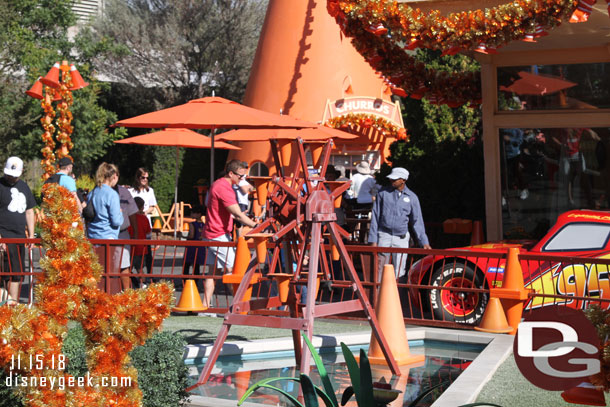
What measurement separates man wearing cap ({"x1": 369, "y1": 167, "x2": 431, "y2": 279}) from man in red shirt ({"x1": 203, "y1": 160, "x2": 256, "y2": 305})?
1507 millimetres

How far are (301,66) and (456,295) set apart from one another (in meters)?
12.7

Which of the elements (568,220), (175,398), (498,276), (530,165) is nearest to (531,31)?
(568,220)

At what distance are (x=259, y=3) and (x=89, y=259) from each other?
1215 inches

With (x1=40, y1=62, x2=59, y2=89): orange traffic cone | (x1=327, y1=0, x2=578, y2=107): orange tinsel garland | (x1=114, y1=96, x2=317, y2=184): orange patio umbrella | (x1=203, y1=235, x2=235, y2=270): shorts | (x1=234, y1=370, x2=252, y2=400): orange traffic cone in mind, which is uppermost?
(x1=40, y1=62, x2=59, y2=89): orange traffic cone

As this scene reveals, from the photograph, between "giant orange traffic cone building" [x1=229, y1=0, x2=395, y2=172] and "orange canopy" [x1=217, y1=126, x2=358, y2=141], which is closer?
"orange canopy" [x1=217, y1=126, x2=358, y2=141]

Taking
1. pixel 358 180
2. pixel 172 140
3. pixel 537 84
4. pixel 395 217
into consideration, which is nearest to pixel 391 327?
pixel 395 217

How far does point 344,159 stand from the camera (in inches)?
886

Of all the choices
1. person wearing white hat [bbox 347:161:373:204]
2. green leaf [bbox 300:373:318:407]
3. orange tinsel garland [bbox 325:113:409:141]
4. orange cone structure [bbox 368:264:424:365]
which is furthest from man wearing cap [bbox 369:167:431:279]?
orange tinsel garland [bbox 325:113:409:141]

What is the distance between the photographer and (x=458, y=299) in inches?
386

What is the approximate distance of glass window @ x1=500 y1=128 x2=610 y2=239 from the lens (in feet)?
42.7

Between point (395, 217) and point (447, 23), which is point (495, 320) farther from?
point (447, 23)

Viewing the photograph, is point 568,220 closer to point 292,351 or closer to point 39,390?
point 292,351

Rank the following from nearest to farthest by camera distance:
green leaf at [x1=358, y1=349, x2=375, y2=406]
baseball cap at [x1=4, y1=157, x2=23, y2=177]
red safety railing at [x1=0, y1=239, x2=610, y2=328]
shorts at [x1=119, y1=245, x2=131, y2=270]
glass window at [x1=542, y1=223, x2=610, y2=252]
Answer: green leaf at [x1=358, y1=349, x2=375, y2=406] → red safety railing at [x1=0, y1=239, x2=610, y2=328] → glass window at [x1=542, y1=223, x2=610, y2=252] → baseball cap at [x1=4, y1=157, x2=23, y2=177] → shorts at [x1=119, y1=245, x2=131, y2=270]

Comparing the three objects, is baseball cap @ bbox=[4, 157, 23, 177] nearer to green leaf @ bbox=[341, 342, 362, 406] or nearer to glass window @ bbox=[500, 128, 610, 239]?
green leaf @ bbox=[341, 342, 362, 406]
